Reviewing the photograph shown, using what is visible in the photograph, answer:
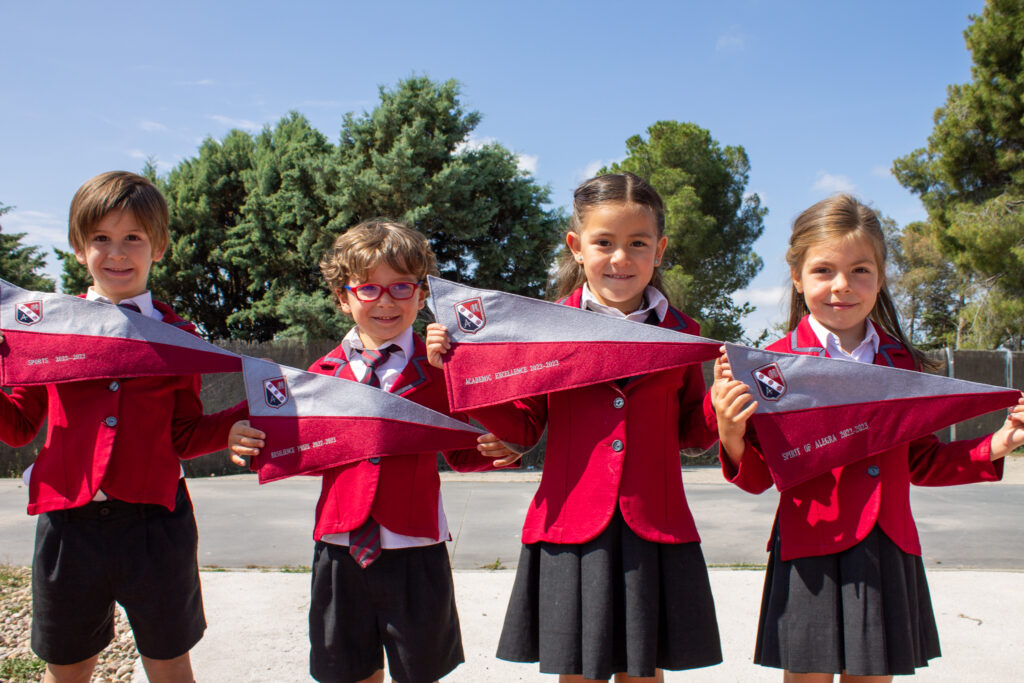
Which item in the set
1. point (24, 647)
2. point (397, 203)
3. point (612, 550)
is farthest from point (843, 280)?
point (397, 203)

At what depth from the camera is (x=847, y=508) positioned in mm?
2031

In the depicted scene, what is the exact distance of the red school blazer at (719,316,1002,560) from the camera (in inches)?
79.3

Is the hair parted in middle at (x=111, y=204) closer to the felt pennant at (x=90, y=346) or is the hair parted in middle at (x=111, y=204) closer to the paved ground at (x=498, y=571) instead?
the felt pennant at (x=90, y=346)

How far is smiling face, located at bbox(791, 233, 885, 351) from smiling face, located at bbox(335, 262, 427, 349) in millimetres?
1225

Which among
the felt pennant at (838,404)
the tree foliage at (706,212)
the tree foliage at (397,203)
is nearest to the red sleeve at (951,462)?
the felt pennant at (838,404)

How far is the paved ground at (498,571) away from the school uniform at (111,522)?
103 cm

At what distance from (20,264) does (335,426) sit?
25341 mm

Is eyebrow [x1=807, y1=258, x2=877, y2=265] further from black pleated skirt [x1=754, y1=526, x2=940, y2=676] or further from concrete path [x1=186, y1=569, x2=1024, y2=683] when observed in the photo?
concrete path [x1=186, y1=569, x2=1024, y2=683]

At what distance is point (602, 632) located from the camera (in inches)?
76.2

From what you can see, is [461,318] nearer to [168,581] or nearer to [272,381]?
[272,381]

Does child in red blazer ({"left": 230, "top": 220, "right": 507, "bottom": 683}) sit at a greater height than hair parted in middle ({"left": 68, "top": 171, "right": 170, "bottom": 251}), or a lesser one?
lesser

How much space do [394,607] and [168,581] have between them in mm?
691

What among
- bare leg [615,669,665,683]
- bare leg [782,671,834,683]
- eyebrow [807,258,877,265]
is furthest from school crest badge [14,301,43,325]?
bare leg [782,671,834,683]

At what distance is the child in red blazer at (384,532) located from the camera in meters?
2.15
